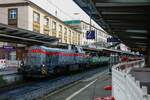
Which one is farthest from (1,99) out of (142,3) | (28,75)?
(28,75)

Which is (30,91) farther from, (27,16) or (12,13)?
(12,13)

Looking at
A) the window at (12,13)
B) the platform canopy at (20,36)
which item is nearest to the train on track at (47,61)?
the platform canopy at (20,36)

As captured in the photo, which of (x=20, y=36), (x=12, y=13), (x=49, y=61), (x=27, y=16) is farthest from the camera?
(x=12, y=13)

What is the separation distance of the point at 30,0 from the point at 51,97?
55287mm

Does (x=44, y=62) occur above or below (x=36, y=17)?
below

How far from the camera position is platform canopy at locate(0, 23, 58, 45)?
79.8ft

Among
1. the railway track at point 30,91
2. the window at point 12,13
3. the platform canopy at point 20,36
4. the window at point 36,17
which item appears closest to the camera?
the railway track at point 30,91

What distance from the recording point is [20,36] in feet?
90.1

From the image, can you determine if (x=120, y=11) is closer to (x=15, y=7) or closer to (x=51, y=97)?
(x=51, y=97)

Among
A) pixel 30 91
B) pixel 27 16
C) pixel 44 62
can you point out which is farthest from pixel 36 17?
pixel 30 91

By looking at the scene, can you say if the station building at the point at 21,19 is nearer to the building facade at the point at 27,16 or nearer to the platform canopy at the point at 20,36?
the building facade at the point at 27,16

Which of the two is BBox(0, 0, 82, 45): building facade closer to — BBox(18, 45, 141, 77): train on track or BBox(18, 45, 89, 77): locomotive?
BBox(18, 45, 141, 77): train on track

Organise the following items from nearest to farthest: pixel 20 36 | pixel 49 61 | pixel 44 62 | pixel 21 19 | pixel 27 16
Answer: pixel 20 36 → pixel 44 62 → pixel 49 61 → pixel 27 16 → pixel 21 19

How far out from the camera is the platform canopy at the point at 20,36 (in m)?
24.3
